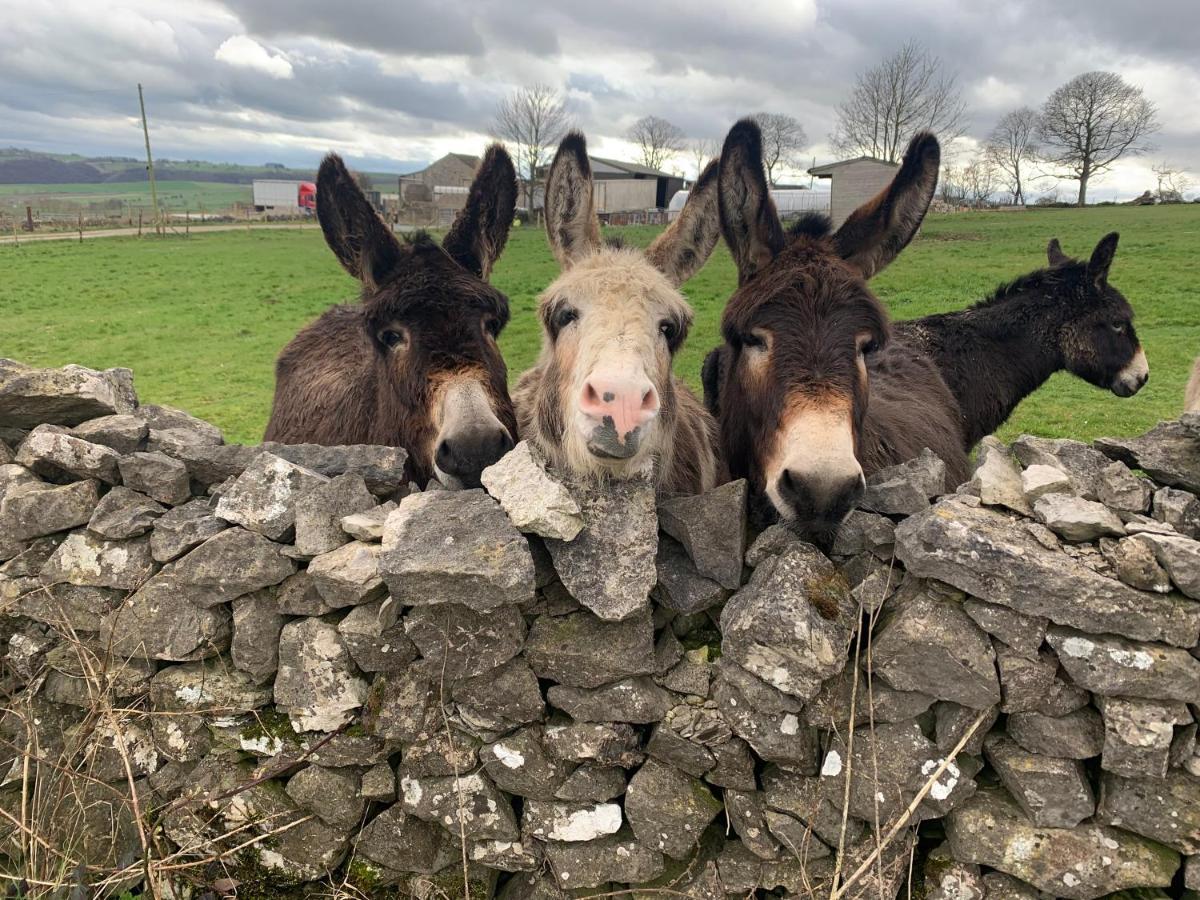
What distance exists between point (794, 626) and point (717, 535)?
1.43 feet

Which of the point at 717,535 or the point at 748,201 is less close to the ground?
the point at 748,201

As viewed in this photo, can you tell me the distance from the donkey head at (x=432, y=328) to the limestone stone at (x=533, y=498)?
344mm

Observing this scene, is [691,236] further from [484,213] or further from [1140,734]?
[1140,734]

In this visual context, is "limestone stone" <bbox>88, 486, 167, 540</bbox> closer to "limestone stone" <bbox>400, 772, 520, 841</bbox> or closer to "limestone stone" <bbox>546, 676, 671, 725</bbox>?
"limestone stone" <bbox>400, 772, 520, 841</bbox>

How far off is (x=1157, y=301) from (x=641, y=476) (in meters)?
18.5

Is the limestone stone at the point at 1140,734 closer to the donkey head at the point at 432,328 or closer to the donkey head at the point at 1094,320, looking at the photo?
the donkey head at the point at 432,328

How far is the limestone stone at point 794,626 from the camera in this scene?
7.77 ft

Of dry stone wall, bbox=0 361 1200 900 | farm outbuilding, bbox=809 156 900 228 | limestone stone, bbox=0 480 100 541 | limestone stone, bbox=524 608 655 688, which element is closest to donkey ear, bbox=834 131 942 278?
dry stone wall, bbox=0 361 1200 900

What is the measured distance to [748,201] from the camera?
3.21 m

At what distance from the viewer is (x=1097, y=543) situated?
2.30 metres

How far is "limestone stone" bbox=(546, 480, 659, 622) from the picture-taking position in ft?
8.18

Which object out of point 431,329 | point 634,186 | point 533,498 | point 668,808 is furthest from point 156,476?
point 634,186

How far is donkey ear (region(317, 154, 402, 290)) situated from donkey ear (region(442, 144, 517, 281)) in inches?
16.5

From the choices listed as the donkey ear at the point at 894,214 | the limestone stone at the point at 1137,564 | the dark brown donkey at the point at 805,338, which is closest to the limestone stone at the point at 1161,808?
the limestone stone at the point at 1137,564
